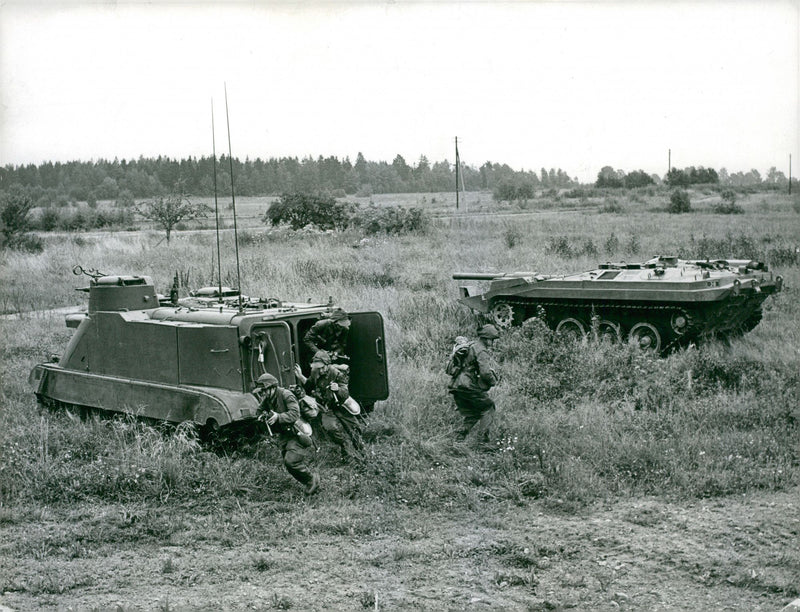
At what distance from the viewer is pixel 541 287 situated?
40.0ft

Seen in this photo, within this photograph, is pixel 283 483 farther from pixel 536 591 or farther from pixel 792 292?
pixel 792 292

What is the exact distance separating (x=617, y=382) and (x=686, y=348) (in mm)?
2554

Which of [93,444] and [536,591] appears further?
[93,444]

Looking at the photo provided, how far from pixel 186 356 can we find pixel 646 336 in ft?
22.7

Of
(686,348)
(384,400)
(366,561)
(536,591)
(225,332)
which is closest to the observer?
(536,591)

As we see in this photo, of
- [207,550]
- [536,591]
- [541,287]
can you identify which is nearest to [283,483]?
[207,550]

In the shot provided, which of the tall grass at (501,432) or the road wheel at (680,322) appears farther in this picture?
the road wheel at (680,322)

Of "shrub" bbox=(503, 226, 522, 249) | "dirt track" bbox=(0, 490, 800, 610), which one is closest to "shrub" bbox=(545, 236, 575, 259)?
"shrub" bbox=(503, 226, 522, 249)

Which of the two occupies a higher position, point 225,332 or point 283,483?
point 225,332

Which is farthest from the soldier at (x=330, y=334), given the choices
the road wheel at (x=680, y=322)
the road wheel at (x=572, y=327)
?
the road wheel at (x=680, y=322)

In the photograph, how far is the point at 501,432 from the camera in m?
7.86

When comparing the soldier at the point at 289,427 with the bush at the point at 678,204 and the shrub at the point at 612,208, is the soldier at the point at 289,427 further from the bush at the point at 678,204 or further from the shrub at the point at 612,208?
the shrub at the point at 612,208

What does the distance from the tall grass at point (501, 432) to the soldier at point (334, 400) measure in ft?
0.70

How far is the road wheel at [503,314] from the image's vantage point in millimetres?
12758
